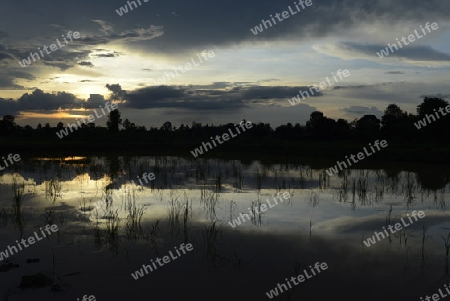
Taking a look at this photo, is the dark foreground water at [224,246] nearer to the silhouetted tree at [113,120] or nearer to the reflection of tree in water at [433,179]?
the reflection of tree in water at [433,179]

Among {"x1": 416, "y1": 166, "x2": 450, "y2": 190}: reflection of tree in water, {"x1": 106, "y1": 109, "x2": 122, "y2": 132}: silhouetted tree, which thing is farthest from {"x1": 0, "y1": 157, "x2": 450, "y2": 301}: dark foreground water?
{"x1": 106, "y1": 109, "x2": 122, "y2": 132}: silhouetted tree

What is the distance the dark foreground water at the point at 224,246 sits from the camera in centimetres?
428

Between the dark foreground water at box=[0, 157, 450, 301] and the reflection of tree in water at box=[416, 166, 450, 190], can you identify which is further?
the reflection of tree in water at box=[416, 166, 450, 190]

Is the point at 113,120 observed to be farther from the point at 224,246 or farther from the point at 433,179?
the point at 224,246

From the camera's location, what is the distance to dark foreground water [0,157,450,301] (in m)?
4.28

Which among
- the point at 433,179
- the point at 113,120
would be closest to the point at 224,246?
the point at 433,179

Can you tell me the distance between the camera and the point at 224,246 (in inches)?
225

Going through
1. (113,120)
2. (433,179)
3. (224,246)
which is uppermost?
(113,120)

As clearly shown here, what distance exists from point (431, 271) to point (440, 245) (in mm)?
1246

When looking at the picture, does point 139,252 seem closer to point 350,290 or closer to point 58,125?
point 350,290

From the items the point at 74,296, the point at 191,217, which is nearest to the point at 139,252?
the point at 74,296

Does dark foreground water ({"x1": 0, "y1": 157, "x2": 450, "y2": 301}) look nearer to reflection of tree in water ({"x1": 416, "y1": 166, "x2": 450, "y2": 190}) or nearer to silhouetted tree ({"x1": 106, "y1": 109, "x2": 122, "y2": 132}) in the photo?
reflection of tree in water ({"x1": 416, "y1": 166, "x2": 450, "y2": 190})

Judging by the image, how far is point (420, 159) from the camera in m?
22.0

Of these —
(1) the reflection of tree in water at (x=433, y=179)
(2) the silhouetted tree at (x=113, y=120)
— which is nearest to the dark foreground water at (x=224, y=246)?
(1) the reflection of tree in water at (x=433, y=179)
